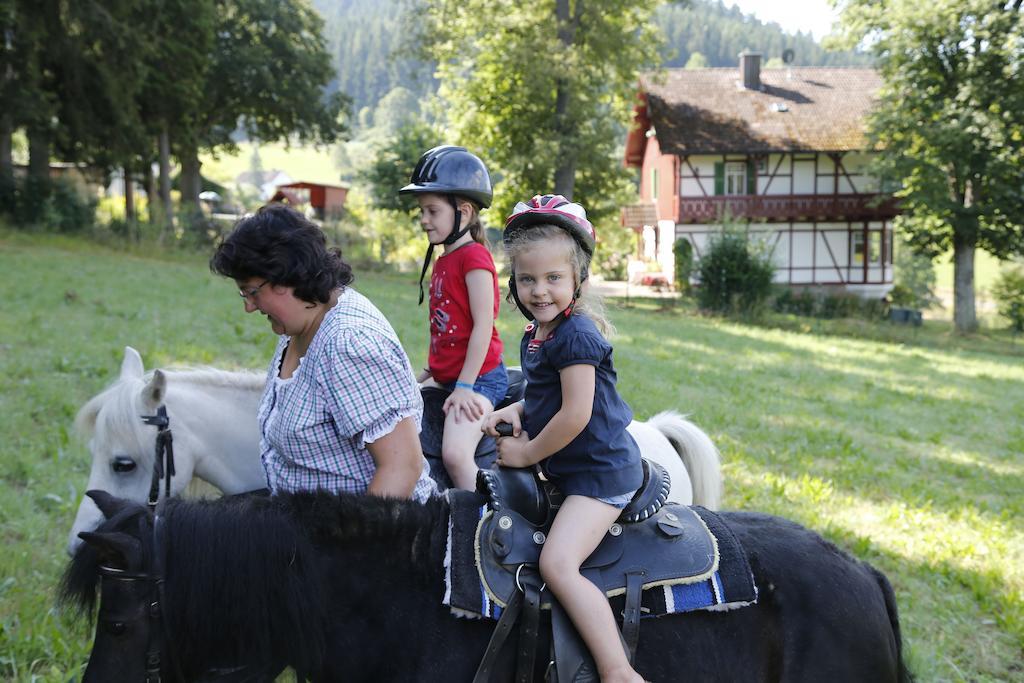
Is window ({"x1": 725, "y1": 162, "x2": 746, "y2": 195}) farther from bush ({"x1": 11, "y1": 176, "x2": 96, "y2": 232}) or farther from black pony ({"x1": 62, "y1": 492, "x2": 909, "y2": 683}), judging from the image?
black pony ({"x1": 62, "y1": 492, "x2": 909, "y2": 683})

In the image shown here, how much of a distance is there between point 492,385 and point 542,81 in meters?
25.7

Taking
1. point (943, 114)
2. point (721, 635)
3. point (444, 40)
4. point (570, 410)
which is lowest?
point (721, 635)

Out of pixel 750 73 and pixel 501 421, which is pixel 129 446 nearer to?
pixel 501 421

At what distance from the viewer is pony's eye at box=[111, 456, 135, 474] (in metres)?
3.88

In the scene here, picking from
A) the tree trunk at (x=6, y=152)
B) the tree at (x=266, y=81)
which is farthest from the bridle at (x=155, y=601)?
the tree at (x=266, y=81)

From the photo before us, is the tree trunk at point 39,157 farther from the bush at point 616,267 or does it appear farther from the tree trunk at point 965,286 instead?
the tree trunk at point 965,286

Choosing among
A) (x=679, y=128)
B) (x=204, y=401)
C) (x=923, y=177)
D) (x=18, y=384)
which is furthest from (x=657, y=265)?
(x=204, y=401)

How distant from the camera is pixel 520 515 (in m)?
2.56

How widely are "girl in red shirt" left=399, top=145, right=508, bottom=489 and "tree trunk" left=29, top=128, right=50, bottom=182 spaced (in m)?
25.9

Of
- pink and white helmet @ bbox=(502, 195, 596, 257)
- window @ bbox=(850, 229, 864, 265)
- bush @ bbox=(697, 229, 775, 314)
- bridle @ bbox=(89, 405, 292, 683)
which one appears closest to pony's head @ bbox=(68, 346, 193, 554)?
bridle @ bbox=(89, 405, 292, 683)

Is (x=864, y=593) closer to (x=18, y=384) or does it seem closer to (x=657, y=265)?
(x=18, y=384)

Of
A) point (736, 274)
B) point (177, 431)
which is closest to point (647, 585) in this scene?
point (177, 431)

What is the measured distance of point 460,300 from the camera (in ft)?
12.8

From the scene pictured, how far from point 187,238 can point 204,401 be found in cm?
2503
